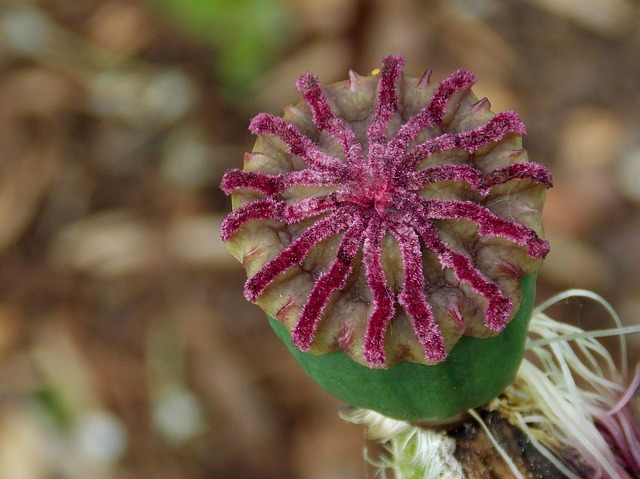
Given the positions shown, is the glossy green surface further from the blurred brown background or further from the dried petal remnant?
the blurred brown background

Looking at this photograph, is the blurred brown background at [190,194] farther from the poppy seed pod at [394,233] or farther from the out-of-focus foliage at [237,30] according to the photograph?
the poppy seed pod at [394,233]

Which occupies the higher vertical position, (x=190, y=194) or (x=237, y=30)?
(x=237, y=30)

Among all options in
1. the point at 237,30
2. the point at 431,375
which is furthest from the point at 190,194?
the point at 431,375

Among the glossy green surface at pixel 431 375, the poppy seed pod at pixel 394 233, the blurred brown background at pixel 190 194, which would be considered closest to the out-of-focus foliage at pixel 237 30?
the blurred brown background at pixel 190 194

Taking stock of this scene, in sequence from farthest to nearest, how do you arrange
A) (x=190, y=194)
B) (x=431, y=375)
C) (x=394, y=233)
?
(x=190, y=194)
(x=431, y=375)
(x=394, y=233)

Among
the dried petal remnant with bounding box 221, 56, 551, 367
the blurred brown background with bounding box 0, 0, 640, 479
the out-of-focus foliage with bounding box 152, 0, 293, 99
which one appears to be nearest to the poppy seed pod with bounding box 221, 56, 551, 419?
the dried petal remnant with bounding box 221, 56, 551, 367

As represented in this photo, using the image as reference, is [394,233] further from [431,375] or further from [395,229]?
[431,375]

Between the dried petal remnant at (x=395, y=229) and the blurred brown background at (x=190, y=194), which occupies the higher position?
the blurred brown background at (x=190, y=194)

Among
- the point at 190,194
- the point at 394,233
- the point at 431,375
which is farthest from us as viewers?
the point at 190,194
